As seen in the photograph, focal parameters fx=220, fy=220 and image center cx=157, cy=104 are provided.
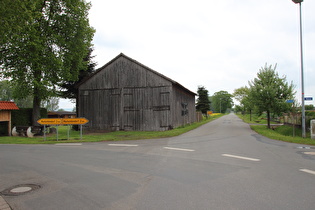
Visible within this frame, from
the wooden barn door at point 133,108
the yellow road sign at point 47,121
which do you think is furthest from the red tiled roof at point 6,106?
the wooden barn door at point 133,108

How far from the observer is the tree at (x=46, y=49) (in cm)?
1747

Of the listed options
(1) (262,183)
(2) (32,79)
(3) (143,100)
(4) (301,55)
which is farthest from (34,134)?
(4) (301,55)

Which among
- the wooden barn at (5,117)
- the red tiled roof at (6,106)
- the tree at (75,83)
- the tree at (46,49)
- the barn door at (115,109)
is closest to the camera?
the tree at (46,49)

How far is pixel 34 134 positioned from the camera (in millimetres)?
17891

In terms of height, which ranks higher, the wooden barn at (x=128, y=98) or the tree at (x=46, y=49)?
the tree at (x=46, y=49)

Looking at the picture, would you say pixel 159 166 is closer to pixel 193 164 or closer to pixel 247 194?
pixel 193 164

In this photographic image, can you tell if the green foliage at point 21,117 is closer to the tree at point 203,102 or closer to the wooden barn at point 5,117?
the wooden barn at point 5,117

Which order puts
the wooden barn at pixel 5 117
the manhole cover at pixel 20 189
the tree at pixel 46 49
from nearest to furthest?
1. the manhole cover at pixel 20 189
2. the tree at pixel 46 49
3. the wooden barn at pixel 5 117

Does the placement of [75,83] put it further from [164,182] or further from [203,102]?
[203,102]

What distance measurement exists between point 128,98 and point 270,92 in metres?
13.6

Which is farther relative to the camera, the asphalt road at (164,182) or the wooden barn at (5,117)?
the wooden barn at (5,117)

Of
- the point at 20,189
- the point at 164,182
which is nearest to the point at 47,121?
the point at 20,189

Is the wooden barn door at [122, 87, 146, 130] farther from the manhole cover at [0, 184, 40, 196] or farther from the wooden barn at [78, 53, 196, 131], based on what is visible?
the manhole cover at [0, 184, 40, 196]

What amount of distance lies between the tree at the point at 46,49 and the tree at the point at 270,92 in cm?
1741
